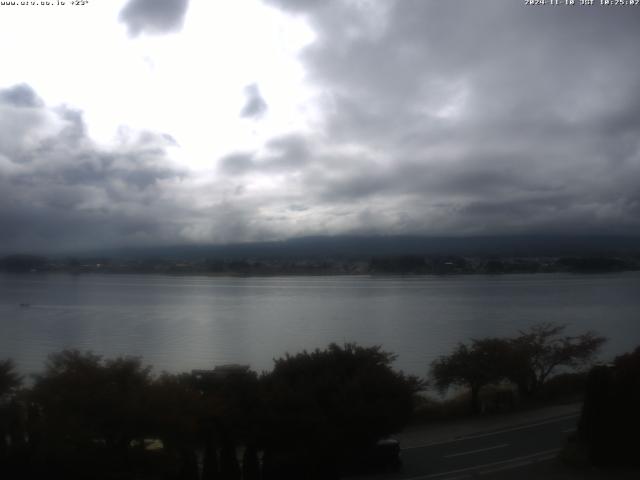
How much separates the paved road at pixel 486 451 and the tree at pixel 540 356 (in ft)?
19.1

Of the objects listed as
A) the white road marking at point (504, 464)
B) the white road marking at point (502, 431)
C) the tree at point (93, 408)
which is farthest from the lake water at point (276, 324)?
the tree at point (93, 408)

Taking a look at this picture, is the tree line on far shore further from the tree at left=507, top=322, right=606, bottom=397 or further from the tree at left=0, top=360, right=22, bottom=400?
the tree at left=507, top=322, right=606, bottom=397

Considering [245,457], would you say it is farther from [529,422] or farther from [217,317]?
[217,317]

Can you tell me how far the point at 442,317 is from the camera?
56625mm

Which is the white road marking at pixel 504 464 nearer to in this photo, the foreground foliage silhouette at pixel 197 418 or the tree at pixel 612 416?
the tree at pixel 612 416

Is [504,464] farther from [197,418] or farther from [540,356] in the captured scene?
[540,356]

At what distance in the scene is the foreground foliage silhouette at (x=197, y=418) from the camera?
35.2 feet

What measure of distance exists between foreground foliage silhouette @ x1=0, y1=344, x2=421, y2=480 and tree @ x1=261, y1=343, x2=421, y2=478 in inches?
0.8

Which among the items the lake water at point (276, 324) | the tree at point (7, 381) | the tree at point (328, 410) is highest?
the tree at point (7, 381)

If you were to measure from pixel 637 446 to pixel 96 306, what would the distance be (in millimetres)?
66502

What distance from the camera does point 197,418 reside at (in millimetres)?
11477

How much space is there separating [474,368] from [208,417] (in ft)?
43.1

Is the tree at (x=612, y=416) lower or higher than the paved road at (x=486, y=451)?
higher

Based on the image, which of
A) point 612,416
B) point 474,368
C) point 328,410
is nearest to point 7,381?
point 328,410
